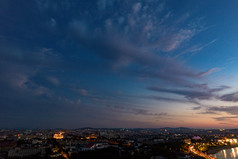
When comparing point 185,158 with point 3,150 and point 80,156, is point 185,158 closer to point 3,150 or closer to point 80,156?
point 80,156

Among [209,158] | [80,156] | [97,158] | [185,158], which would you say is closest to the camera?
[97,158]

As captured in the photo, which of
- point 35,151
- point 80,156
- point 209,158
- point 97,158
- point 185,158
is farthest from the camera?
point 35,151

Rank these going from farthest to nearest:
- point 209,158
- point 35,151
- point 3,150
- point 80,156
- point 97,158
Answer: point 3,150 < point 35,151 < point 209,158 < point 80,156 < point 97,158

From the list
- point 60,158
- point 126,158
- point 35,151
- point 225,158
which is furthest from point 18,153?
point 225,158

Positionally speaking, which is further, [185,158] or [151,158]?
[185,158]

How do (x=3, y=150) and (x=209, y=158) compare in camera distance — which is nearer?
(x=209, y=158)

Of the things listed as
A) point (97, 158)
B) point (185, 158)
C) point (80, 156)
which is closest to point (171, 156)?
point (185, 158)

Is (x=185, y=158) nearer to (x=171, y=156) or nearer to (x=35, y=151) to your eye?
(x=171, y=156)

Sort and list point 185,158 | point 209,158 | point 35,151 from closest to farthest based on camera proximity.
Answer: point 185,158
point 209,158
point 35,151
